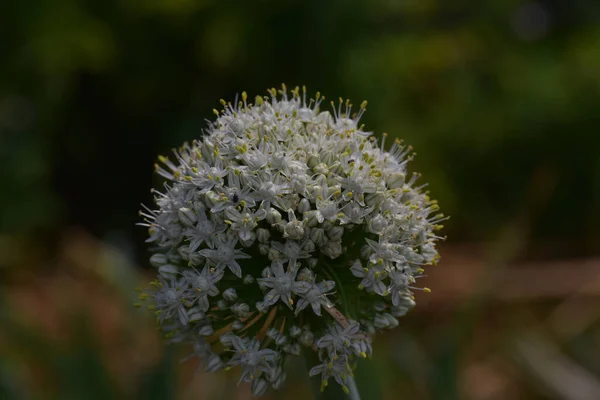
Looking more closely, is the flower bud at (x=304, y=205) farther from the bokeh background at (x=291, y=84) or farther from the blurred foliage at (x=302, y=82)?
the blurred foliage at (x=302, y=82)

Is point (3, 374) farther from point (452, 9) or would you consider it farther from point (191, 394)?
point (452, 9)

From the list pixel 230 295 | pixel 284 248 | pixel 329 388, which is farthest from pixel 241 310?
pixel 329 388

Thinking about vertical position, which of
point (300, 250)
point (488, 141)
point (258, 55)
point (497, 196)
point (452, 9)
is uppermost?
point (452, 9)

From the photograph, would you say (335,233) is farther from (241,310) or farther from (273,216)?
(241,310)

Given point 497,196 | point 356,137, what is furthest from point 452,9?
point 356,137

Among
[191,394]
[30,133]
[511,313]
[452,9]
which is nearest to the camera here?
[191,394]

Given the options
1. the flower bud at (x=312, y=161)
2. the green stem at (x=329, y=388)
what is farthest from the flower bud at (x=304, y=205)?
the green stem at (x=329, y=388)

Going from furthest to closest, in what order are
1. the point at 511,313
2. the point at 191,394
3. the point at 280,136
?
the point at 511,313
the point at 191,394
the point at 280,136
